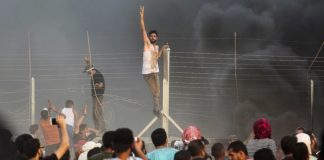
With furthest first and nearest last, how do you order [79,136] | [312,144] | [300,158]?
[79,136] < [312,144] < [300,158]

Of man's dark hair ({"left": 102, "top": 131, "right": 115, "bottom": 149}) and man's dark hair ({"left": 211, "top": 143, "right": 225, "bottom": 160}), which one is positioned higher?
man's dark hair ({"left": 102, "top": 131, "right": 115, "bottom": 149})

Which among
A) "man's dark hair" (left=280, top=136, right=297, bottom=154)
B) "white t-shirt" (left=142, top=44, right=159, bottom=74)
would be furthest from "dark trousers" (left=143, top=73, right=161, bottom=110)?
"man's dark hair" (left=280, top=136, right=297, bottom=154)

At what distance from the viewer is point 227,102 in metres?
18.8

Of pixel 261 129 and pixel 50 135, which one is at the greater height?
pixel 261 129

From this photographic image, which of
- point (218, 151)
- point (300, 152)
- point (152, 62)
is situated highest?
point (152, 62)

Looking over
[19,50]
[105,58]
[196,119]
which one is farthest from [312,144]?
[19,50]

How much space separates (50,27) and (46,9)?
32.2 inches

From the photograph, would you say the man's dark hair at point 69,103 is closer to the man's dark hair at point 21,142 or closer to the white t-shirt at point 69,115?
the white t-shirt at point 69,115

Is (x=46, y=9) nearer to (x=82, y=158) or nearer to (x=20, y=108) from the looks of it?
(x=20, y=108)

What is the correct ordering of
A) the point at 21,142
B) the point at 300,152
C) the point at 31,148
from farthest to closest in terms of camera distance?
the point at 21,142 → the point at 31,148 → the point at 300,152

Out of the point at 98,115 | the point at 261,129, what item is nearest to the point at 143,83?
the point at 98,115

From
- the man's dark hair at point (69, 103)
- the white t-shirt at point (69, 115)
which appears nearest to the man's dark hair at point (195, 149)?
the white t-shirt at point (69, 115)

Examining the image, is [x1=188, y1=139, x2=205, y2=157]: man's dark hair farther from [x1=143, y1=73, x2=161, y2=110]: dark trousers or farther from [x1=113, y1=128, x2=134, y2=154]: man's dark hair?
[x1=143, y1=73, x2=161, y2=110]: dark trousers

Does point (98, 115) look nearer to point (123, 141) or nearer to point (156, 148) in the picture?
point (156, 148)
